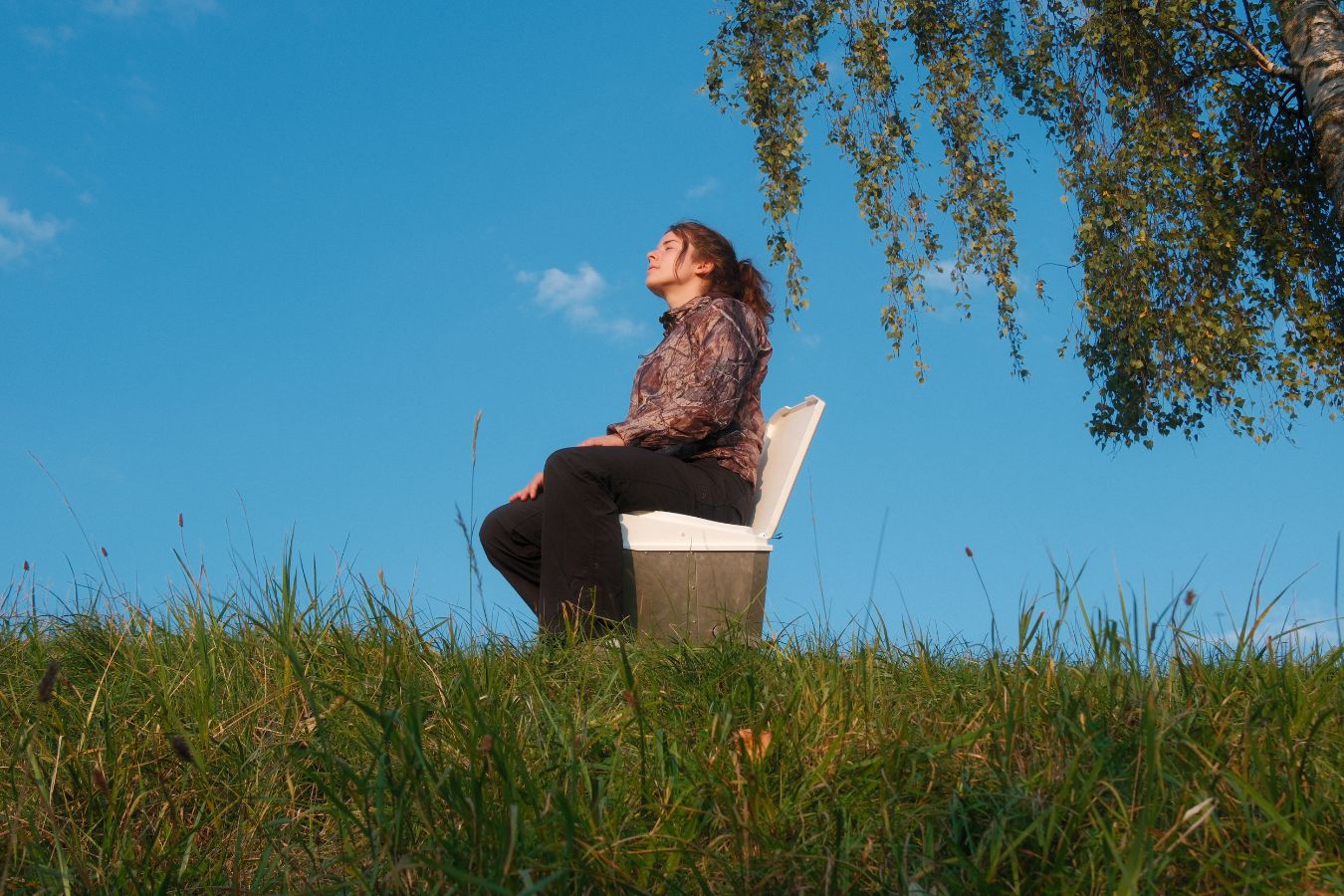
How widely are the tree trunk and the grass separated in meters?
4.75

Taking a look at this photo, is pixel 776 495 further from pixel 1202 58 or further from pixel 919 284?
pixel 1202 58

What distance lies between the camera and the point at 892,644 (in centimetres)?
317

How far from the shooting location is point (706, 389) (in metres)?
4.30

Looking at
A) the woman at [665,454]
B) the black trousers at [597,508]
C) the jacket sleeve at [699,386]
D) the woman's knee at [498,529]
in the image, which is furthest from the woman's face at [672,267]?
the woman's knee at [498,529]

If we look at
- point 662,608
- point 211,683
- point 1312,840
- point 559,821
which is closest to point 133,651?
point 211,683

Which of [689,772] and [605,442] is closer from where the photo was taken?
[689,772]

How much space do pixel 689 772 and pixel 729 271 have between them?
3.10m

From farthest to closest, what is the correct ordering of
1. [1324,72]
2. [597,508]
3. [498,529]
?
[1324,72] < [498,529] < [597,508]

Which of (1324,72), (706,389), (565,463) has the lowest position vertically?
(565,463)

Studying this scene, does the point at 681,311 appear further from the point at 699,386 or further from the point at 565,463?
the point at 565,463

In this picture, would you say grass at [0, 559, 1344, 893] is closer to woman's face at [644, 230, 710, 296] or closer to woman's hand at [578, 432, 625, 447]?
woman's hand at [578, 432, 625, 447]

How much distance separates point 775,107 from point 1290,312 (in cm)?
376

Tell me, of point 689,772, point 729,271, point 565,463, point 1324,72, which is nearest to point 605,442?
point 565,463

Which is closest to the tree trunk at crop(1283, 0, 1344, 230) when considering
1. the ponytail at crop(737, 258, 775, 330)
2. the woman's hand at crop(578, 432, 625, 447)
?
the ponytail at crop(737, 258, 775, 330)
